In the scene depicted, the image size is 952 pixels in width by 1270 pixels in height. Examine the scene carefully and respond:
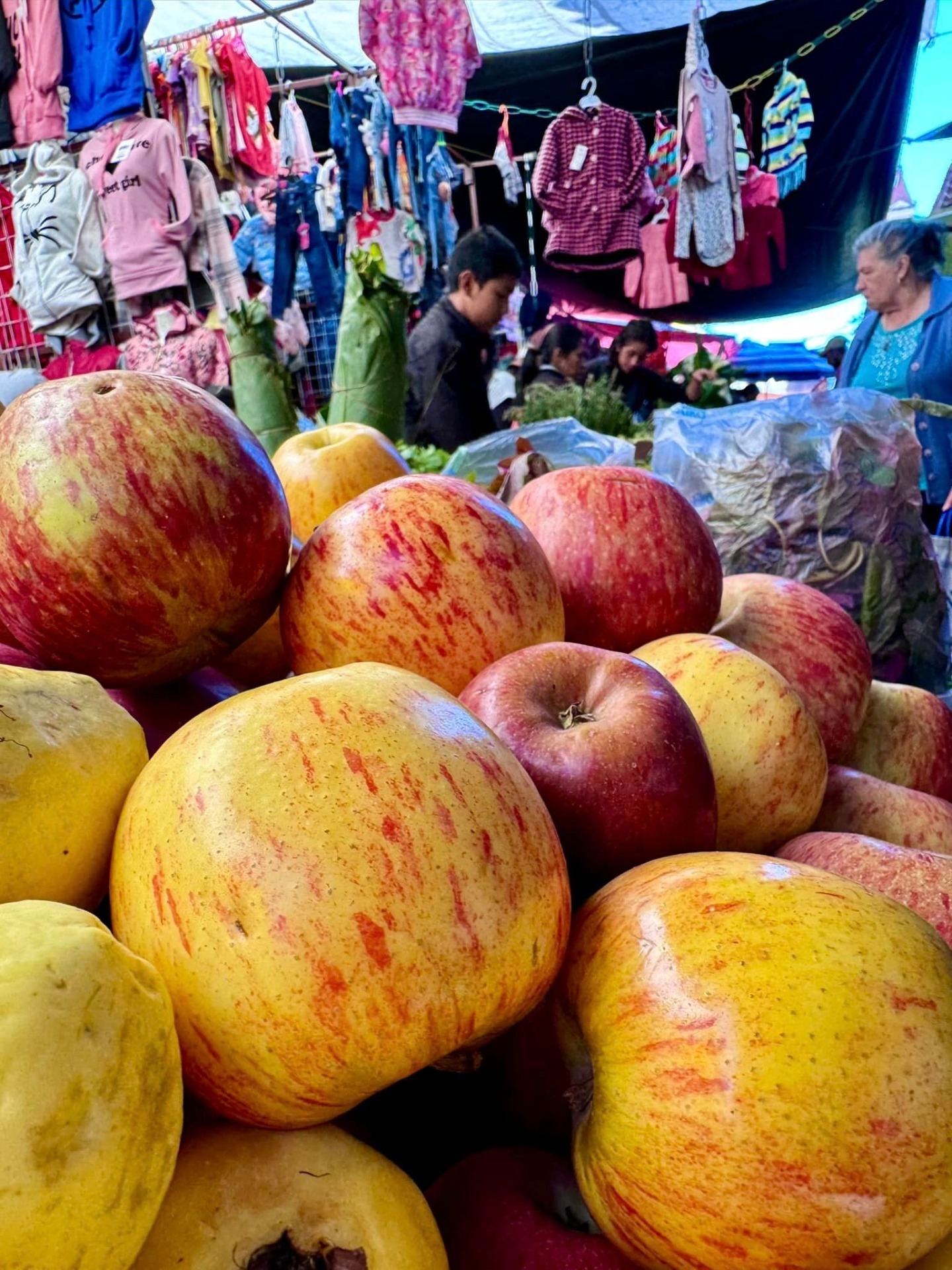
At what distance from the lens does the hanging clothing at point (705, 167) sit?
666 centimetres

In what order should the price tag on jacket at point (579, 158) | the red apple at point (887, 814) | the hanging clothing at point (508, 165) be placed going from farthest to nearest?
the hanging clothing at point (508, 165)
the price tag on jacket at point (579, 158)
the red apple at point (887, 814)

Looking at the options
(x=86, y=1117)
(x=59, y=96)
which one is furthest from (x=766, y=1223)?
(x=59, y=96)

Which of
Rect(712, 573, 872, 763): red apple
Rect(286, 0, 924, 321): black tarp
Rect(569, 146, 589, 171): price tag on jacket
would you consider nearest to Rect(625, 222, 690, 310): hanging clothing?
Rect(286, 0, 924, 321): black tarp

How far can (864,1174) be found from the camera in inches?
22.6

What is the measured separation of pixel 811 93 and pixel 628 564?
762 cm

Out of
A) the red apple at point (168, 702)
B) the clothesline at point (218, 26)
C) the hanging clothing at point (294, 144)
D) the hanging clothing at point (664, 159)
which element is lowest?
the red apple at point (168, 702)

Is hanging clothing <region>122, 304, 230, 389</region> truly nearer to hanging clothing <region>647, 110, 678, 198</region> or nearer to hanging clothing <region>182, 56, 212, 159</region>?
hanging clothing <region>182, 56, 212, 159</region>

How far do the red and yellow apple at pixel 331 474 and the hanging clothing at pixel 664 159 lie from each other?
677 cm

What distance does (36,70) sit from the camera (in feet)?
16.8

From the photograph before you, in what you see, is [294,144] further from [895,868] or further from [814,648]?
[895,868]

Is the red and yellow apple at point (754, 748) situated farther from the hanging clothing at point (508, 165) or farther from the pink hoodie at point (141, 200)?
the hanging clothing at point (508, 165)

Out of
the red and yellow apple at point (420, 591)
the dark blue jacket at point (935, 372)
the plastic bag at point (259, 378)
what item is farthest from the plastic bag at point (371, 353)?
the dark blue jacket at point (935, 372)

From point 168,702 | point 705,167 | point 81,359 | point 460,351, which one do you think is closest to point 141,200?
point 81,359

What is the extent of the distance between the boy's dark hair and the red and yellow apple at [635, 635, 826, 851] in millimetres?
3698
